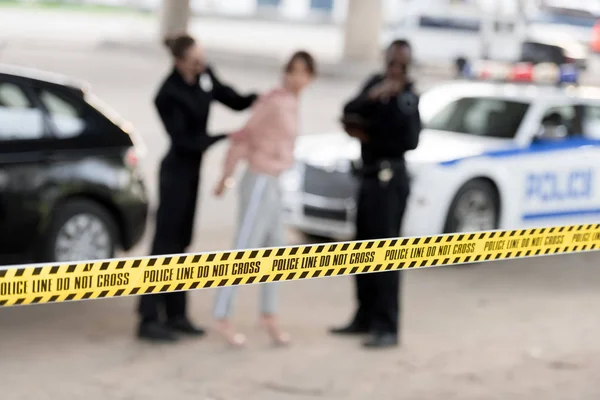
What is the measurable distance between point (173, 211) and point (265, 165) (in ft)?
2.00

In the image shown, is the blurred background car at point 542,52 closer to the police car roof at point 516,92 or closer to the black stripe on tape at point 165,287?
the police car roof at point 516,92

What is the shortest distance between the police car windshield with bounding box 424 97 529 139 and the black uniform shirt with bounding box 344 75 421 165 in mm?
3170

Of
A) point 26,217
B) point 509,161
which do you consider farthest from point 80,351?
point 509,161

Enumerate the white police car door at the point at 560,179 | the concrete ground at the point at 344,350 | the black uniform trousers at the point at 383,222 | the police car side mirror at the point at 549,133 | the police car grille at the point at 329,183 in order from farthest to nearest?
the police car side mirror at the point at 549,133 < the white police car door at the point at 560,179 < the police car grille at the point at 329,183 < the black uniform trousers at the point at 383,222 < the concrete ground at the point at 344,350

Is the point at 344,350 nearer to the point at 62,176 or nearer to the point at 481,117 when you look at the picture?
the point at 62,176

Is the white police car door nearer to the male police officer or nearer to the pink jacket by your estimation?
the male police officer

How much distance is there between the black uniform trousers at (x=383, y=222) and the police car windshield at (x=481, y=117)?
3.18 m

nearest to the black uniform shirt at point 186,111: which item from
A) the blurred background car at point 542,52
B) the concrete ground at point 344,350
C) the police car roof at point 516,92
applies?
the concrete ground at point 344,350

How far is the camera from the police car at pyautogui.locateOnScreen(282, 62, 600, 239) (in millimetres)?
9500

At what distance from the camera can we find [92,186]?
766 cm

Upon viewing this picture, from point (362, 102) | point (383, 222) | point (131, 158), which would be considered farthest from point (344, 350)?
point (131, 158)

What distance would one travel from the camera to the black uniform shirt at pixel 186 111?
22.5 feet

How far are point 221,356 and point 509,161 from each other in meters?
3.89

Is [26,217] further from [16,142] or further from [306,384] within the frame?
[306,384]
